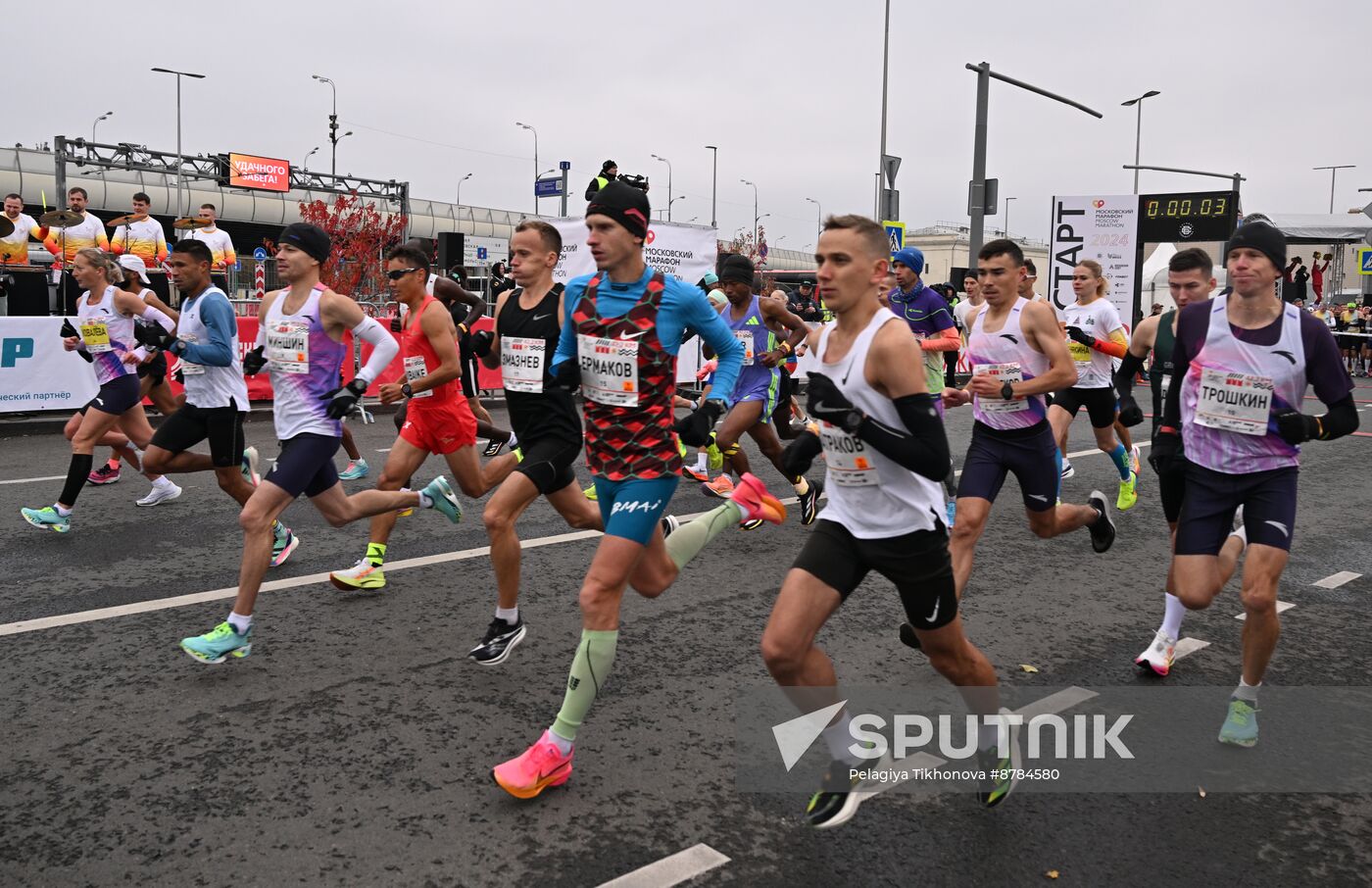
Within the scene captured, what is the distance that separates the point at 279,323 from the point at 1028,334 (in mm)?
3792

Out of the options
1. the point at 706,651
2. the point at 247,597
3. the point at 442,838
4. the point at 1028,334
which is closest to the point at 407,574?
the point at 247,597

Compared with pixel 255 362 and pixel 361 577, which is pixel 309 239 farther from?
pixel 361 577

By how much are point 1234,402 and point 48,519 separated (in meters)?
7.18

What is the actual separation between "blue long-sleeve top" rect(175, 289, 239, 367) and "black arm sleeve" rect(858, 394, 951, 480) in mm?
4433

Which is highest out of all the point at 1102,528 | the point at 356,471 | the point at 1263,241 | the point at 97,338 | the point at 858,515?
the point at 1263,241

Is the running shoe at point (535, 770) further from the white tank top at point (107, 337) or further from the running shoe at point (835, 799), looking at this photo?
A: the white tank top at point (107, 337)

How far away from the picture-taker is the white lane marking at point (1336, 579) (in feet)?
21.9

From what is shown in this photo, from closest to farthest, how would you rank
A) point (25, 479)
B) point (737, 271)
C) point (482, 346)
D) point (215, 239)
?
point (482, 346)
point (737, 271)
point (25, 479)
point (215, 239)

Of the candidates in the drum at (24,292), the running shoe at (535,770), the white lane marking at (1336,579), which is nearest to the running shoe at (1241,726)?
the running shoe at (535,770)

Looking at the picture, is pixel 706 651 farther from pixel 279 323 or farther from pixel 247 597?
pixel 279 323

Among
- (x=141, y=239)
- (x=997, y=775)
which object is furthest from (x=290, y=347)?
(x=141, y=239)

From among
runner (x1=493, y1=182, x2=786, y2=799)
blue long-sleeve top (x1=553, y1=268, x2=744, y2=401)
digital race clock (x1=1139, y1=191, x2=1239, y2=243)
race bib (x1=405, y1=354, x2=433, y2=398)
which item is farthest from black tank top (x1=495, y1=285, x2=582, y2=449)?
digital race clock (x1=1139, y1=191, x2=1239, y2=243)

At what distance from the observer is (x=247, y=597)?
191 inches

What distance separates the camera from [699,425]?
401cm
